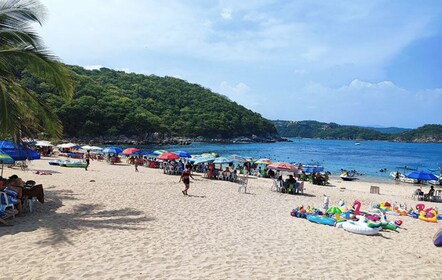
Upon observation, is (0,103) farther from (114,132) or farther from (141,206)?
(114,132)

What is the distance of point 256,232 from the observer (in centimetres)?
906

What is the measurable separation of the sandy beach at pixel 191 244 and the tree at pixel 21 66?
2.52 meters

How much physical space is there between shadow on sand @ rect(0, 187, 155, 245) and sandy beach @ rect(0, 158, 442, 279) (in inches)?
0.9

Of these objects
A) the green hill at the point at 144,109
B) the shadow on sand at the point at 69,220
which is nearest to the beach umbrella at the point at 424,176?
the shadow on sand at the point at 69,220

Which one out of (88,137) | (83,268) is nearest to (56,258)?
(83,268)

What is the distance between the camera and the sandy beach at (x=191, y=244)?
20.0 feet

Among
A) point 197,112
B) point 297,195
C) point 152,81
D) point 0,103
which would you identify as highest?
point 152,81

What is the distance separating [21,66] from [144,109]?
8876 cm

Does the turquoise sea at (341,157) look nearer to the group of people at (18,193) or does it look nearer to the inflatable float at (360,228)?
the inflatable float at (360,228)

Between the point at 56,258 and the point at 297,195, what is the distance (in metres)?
13.1

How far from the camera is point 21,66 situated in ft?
32.4

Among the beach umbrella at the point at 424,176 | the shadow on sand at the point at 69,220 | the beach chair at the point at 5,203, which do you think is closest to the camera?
the shadow on sand at the point at 69,220

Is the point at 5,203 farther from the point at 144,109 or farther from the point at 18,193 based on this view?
the point at 144,109

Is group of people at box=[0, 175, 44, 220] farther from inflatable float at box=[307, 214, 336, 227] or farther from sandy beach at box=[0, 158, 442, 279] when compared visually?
inflatable float at box=[307, 214, 336, 227]
